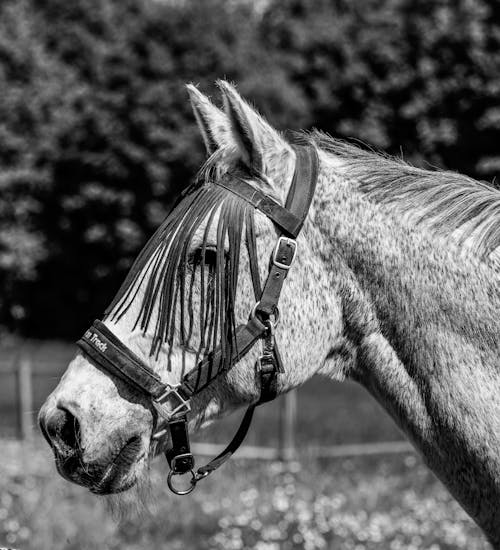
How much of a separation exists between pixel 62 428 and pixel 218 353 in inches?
17.8

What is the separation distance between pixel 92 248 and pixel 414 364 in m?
14.1

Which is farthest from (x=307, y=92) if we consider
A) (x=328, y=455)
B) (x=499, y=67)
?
(x=328, y=455)

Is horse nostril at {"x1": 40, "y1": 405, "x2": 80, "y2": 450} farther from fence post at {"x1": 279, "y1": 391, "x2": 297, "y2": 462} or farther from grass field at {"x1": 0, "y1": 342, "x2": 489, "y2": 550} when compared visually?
fence post at {"x1": 279, "y1": 391, "x2": 297, "y2": 462}

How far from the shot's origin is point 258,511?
18.2 ft

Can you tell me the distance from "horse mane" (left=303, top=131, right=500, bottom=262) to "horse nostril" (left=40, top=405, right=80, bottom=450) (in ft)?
3.45

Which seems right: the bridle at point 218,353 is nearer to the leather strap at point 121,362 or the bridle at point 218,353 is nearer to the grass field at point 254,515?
the leather strap at point 121,362

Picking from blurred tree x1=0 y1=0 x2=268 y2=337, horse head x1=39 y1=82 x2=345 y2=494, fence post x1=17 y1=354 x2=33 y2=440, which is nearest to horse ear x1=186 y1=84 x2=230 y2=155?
horse head x1=39 y1=82 x2=345 y2=494

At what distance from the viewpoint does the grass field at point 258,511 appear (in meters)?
5.06

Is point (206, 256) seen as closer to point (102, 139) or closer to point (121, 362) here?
point (121, 362)

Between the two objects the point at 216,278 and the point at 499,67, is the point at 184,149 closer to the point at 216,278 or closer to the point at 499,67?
the point at 499,67

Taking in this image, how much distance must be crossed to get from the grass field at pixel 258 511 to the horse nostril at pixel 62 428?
1.94m

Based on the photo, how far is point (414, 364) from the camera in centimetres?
228

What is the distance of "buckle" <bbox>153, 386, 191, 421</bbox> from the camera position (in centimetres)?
220

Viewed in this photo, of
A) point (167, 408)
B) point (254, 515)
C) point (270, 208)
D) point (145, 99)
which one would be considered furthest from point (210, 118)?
point (145, 99)
